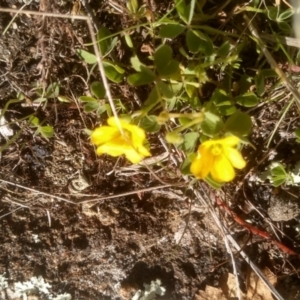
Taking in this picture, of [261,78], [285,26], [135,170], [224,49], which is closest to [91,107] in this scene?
[135,170]

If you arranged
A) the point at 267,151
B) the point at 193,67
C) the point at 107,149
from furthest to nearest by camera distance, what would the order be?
the point at 267,151
the point at 193,67
the point at 107,149

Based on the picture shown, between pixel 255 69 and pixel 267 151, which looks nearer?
pixel 255 69

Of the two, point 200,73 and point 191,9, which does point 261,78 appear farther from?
point 191,9

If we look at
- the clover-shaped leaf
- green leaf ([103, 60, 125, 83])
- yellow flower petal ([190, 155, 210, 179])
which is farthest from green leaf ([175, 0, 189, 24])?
yellow flower petal ([190, 155, 210, 179])

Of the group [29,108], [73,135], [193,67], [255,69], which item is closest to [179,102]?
[193,67]

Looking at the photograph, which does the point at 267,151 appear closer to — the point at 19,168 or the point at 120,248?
the point at 120,248

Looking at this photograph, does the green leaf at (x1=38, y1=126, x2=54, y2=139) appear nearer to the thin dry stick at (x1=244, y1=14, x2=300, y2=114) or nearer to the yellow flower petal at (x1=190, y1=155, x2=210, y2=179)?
the yellow flower petal at (x1=190, y1=155, x2=210, y2=179)
